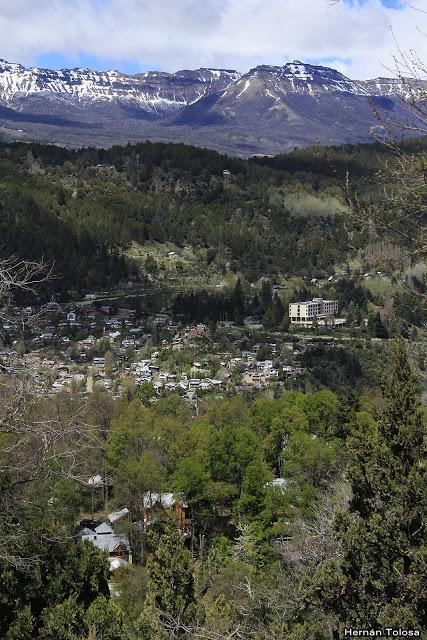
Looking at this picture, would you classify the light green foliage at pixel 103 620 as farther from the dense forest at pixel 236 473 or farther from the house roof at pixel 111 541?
the house roof at pixel 111 541

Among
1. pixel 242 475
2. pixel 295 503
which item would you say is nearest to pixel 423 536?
pixel 295 503

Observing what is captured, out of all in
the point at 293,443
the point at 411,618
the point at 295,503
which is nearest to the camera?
the point at 411,618

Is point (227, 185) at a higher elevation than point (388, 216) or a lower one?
higher

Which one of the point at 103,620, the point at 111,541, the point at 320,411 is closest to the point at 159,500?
the point at 111,541

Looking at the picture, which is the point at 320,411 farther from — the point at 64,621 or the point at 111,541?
the point at 64,621

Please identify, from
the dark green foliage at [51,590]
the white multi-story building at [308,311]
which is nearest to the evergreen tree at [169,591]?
the dark green foliage at [51,590]

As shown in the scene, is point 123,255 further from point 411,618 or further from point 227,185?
point 411,618

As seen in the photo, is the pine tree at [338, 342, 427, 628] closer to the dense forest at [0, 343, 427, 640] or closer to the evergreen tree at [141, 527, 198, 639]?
the dense forest at [0, 343, 427, 640]
